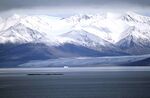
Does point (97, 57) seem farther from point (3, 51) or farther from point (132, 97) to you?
point (132, 97)

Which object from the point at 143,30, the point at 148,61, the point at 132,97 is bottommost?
the point at 132,97

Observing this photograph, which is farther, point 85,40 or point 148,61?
point 85,40

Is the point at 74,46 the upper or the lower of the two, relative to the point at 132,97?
upper

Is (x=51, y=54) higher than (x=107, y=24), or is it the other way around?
(x=107, y=24)

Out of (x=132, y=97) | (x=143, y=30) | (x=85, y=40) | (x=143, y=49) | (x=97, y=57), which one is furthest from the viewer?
(x=85, y=40)

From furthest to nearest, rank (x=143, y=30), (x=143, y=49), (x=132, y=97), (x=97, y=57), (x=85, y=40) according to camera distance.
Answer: (x=85, y=40) → (x=97, y=57) → (x=143, y=49) → (x=143, y=30) → (x=132, y=97)

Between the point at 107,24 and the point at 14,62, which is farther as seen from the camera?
the point at 107,24

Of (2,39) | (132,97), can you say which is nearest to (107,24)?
(2,39)

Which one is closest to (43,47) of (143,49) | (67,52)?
(67,52)

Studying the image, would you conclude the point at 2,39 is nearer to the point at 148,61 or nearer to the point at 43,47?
the point at 43,47
